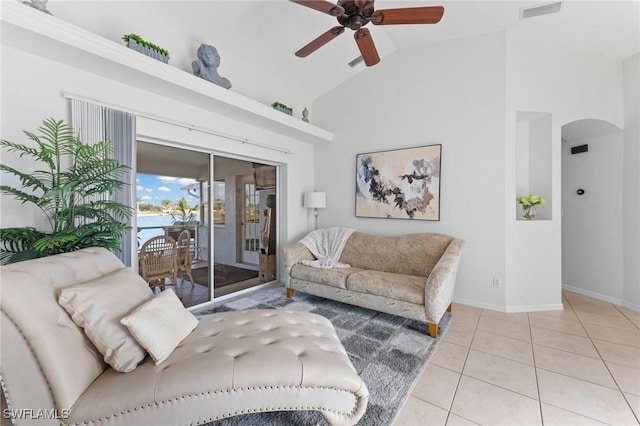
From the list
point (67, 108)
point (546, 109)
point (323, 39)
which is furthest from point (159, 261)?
point (546, 109)

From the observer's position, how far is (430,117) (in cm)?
358

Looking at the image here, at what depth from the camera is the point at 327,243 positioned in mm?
3945

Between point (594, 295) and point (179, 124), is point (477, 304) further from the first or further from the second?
point (179, 124)

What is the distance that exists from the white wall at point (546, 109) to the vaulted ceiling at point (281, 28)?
0.17 meters

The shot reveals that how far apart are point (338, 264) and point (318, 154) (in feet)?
6.92

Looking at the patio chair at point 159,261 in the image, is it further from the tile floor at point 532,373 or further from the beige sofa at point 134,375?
the tile floor at point 532,373

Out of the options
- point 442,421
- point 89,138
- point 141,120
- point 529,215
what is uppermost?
point 141,120

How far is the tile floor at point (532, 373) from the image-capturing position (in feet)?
5.10

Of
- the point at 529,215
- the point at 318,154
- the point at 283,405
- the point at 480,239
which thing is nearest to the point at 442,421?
the point at 283,405

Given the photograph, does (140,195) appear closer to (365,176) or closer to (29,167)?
(29,167)

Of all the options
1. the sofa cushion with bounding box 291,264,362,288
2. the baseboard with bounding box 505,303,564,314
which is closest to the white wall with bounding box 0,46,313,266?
the sofa cushion with bounding box 291,264,362,288

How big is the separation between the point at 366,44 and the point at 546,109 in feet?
8.12

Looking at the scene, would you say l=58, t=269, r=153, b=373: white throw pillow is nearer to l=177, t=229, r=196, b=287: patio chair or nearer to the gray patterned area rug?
the gray patterned area rug

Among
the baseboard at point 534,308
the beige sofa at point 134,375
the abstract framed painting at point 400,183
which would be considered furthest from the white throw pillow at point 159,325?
the baseboard at point 534,308
